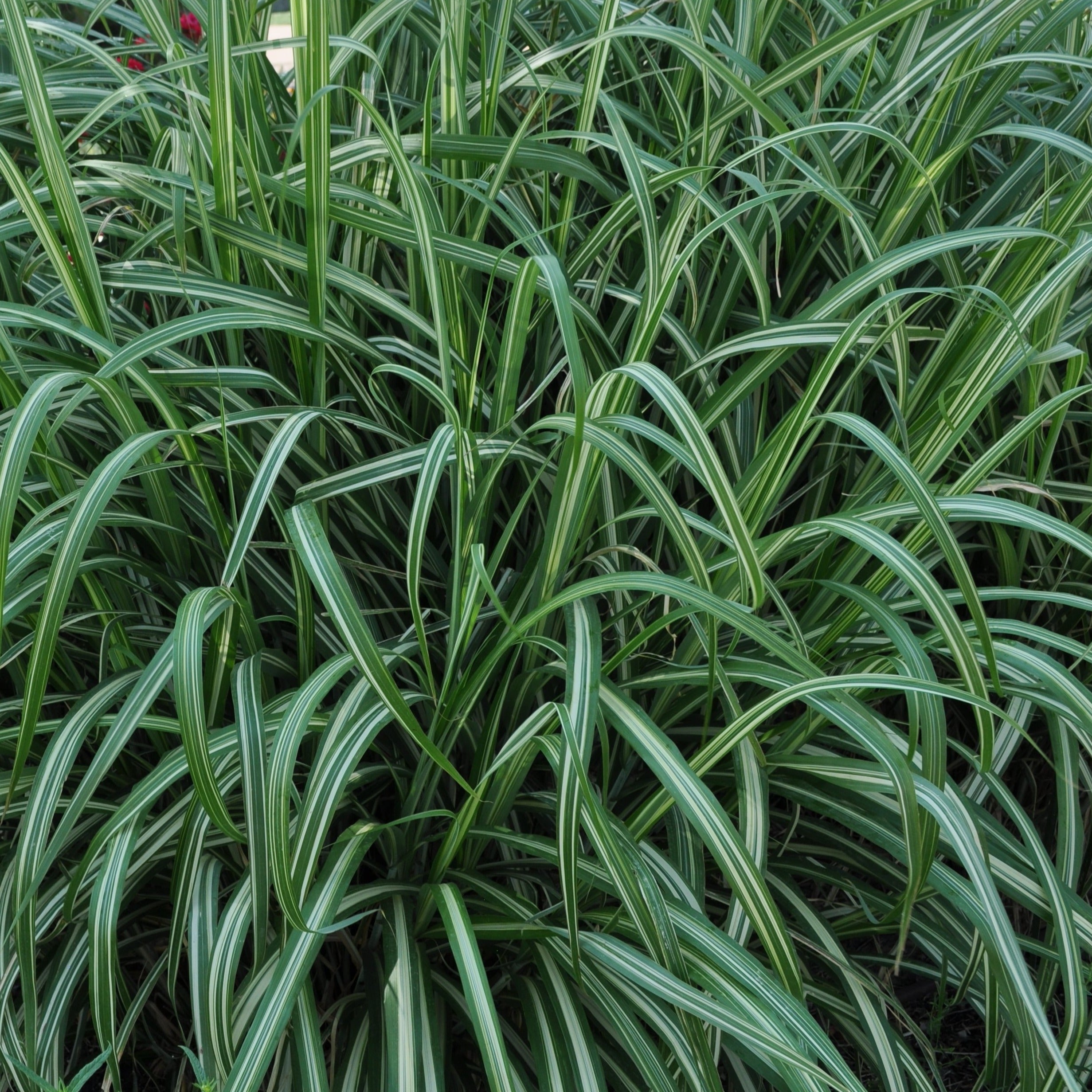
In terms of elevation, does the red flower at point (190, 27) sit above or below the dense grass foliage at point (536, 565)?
above

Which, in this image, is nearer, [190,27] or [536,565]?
[536,565]

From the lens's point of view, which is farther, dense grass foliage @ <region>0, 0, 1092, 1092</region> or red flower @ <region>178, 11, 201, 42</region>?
red flower @ <region>178, 11, 201, 42</region>

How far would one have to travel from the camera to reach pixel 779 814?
3.77ft

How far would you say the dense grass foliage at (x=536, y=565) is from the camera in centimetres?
80

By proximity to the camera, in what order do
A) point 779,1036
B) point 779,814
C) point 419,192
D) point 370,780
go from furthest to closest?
point 779,814 → point 370,780 → point 419,192 → point 779,1036

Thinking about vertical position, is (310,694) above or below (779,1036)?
above

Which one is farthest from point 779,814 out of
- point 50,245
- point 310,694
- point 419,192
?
point 50,245

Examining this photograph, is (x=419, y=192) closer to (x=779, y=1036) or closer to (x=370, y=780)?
(x=370, y=780)

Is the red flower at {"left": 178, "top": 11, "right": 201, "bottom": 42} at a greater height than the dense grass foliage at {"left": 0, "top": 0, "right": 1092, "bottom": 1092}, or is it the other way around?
the red flower at {"left": 178, "top": 11, "right": 201, "bottom": 42}

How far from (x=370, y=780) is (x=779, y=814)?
0.43m

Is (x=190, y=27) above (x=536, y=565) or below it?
above

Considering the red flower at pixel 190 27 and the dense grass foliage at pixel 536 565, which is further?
the red flower at pixel 190 27

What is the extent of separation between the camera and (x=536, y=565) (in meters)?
0.98

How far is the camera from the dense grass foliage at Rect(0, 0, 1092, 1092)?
2.61ft
